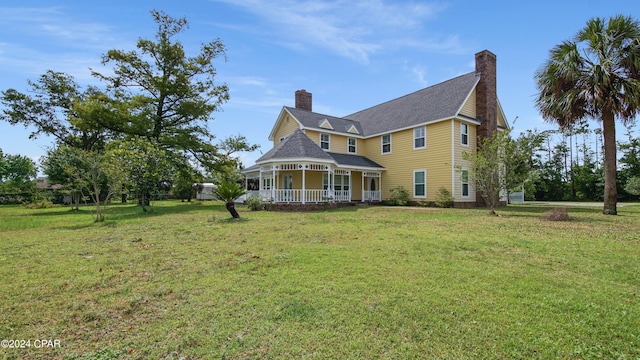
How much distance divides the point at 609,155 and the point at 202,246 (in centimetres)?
1750

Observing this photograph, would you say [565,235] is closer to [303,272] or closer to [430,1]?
[303,272]

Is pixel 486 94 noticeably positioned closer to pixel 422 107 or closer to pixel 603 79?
pixel 422 107

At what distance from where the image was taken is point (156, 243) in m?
7.70

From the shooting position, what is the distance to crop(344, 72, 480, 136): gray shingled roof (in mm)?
19875

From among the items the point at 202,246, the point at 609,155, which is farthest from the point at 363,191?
the point at 202,246

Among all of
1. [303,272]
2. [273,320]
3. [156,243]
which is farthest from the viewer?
[156,243]

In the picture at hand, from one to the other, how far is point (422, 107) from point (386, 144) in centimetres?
387

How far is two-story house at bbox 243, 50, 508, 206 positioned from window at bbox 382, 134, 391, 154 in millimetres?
82

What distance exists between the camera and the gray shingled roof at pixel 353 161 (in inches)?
870

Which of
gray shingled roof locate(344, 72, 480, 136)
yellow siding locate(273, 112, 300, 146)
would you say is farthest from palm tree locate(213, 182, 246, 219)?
gray shingled roof locate(344, 72, 480, 136)

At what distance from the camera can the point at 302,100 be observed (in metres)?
27.5

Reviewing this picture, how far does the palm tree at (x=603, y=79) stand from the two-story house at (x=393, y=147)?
204 inches

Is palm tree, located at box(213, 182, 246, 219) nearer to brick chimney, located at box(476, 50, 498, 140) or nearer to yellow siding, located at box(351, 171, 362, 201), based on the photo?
yellow siding, located at box(351, 171, 362, 201)

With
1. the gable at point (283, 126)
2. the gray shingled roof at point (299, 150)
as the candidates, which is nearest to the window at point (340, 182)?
the gray shingled roof at point (299, 150)
